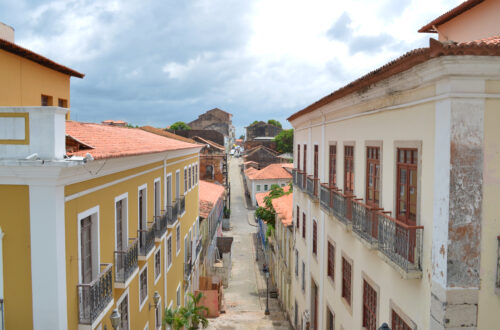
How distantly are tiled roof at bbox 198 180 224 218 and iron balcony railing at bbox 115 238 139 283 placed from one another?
15.2 m

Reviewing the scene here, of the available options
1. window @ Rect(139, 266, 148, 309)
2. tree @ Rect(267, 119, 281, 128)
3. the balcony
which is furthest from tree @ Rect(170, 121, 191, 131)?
window @ Rect(139, 266, 148, 309)

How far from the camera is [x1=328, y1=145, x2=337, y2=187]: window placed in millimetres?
12242

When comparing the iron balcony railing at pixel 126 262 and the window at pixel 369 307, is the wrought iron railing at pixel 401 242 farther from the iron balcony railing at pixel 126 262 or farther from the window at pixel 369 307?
the iron balcony railing at pixel 126 262

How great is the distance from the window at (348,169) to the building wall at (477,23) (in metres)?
4.73

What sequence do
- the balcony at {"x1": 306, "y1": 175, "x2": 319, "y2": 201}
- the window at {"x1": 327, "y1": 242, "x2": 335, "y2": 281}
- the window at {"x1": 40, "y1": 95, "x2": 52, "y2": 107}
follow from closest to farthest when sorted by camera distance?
1. the window at {"x1": 327, "y1": 242, "x2": 335, "y2": 281}
2. the balcony at {"x1": 306, "y1": 175, "x2": 319, "y2": 201}
3. the window at {"x1": 40, "y1": 95, "x2": 52, "y2": 107}

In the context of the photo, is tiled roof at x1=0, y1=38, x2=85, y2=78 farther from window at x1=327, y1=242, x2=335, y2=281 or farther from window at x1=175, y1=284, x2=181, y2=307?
window at x1=327, y1=242, x2=335, y2=281

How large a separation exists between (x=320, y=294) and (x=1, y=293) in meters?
10.0

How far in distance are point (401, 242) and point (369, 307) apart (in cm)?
307

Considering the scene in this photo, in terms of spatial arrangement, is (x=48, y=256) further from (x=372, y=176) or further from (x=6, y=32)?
(x=6, y=32)

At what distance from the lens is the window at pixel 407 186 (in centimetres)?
727

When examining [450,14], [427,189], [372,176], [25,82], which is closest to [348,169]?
[372,176]

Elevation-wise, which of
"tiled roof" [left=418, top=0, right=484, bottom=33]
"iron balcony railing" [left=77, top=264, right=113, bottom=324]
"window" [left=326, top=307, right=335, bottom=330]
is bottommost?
"window" [left=326, top=307, right=335, bottom=330]

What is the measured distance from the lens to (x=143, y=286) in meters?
12.0

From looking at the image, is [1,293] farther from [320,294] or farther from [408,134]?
[320,294]
